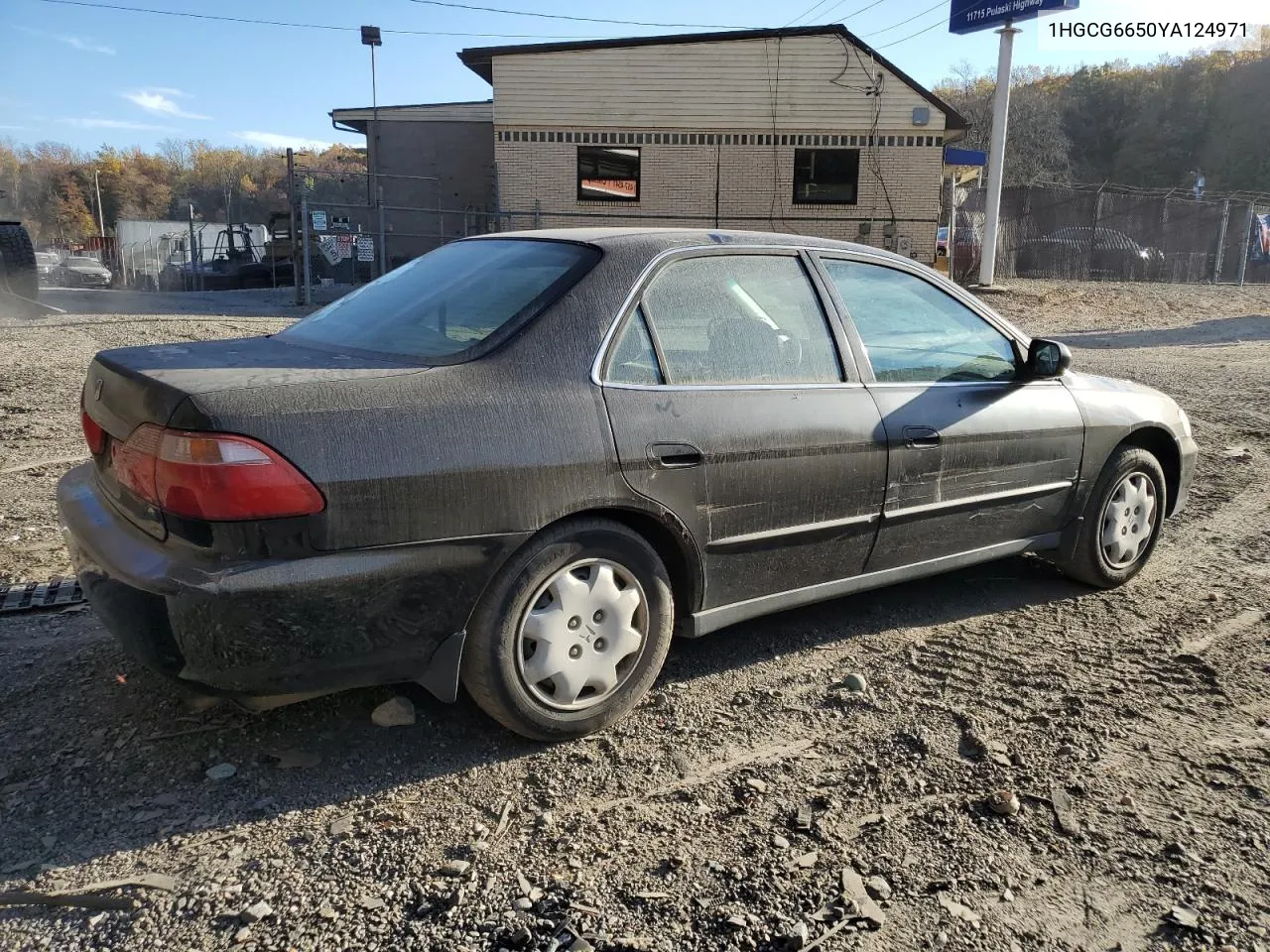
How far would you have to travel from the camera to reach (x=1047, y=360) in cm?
404

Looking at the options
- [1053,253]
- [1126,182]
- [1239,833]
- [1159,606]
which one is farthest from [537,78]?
[1126,182]

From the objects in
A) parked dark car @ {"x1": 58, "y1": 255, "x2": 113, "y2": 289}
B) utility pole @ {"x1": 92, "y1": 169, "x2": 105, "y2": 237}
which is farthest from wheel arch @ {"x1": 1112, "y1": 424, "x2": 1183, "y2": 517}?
utility pole @ {"x1": 92, "y1": 169, "x2": 105, "y2": 237}

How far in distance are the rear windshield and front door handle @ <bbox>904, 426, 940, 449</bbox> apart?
1.34m

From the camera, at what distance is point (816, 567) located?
349 centimetres

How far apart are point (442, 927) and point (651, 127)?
74.4 feet

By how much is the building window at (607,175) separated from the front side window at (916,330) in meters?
20.4

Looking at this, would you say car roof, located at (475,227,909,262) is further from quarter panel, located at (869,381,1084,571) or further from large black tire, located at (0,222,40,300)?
large black tire, located at (0,222,40,300)

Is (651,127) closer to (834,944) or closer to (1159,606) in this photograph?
(1159,606)

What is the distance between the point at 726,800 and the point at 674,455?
1029 millimetres

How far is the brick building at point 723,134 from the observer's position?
22.3 metres

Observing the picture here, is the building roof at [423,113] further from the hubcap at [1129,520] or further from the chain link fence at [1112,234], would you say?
the hubcap at [1129,520]

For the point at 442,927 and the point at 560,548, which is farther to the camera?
the point at 560,548

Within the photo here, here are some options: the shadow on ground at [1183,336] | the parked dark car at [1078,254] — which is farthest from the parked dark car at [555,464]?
the parked dark car at [1078,254]

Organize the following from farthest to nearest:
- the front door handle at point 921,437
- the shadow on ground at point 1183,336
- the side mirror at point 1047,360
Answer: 1. the shadow on ground at point 1183,336
2. the side mirror at point 1047,360
3. the front door handle at point 921,437
